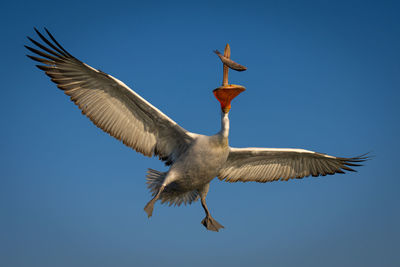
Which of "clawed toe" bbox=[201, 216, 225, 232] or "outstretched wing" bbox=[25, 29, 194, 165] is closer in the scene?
→ "outstretched wing" bbox=[25, 29, 194, 165]

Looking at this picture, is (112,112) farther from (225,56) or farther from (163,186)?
(225,56)

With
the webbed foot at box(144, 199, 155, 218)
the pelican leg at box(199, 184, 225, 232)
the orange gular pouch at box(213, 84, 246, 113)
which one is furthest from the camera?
the pelican leg at box(199, 184, 225, 232)

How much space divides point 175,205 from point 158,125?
1753mm

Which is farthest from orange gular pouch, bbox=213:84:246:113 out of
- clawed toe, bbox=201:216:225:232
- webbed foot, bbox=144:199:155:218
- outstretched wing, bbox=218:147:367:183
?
Answer: clawed toe, bbox=201:216:225:232

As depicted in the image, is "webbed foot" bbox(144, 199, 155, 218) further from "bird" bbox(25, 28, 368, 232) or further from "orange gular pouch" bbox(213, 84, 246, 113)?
"orange gular pouch" bbox(213, 84, 246, 113)

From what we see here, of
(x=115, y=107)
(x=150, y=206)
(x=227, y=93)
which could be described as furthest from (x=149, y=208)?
(x=227, y=93)

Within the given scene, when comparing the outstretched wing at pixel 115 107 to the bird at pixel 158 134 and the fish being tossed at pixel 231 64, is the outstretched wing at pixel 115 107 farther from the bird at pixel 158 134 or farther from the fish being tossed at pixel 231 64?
the fish being tossed at pixel 231 64

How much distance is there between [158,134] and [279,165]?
2895mm

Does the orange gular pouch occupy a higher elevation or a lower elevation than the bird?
higher

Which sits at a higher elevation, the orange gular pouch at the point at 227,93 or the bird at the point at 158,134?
the orange gular pouch at the point at 227,93

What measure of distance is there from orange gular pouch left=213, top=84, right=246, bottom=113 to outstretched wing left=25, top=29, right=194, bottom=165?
3.10ft

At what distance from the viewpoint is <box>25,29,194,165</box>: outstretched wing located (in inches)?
259

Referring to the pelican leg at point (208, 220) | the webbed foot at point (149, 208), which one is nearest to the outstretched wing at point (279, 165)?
the pelican leg at point (208, 220)

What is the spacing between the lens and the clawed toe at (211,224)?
723 centimetres
